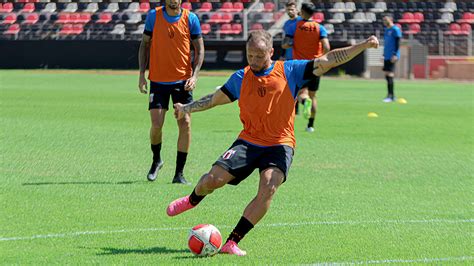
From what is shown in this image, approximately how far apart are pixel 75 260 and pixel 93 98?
19.7m

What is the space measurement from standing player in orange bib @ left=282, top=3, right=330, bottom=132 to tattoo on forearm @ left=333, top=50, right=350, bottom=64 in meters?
10.7

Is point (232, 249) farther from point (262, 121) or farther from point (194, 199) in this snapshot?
point (262, 121)

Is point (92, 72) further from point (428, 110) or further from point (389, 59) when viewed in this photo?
point (428, 110)

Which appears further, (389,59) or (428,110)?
(389,59)

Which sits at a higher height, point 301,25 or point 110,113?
point 301,25

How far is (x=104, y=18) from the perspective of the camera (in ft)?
160

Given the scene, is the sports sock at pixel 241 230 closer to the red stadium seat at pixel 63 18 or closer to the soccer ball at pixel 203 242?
the soccer ball at pixel 203 242

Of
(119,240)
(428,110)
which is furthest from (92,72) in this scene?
(119,240)

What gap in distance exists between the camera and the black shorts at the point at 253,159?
777 centimetres

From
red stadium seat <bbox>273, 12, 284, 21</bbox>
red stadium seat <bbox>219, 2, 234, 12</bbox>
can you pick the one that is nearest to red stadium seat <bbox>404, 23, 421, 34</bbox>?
red stadium seat <bbox>273, 12, 284, 21</bbox>

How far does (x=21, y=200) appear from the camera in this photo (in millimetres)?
10430

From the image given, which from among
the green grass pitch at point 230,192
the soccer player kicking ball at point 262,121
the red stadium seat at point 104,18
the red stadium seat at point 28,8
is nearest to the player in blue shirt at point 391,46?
the green grass pitch at point 230,192

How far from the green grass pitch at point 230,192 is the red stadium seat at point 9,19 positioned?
89.3 ft

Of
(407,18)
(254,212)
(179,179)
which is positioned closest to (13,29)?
(407,18)
